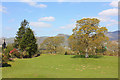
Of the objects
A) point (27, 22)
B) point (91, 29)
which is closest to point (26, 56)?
point (27, 22)

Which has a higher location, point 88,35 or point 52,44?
point 88,35

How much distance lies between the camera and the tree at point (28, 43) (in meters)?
31.8

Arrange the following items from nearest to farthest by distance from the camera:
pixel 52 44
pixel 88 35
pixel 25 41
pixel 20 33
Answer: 1. pixel 88 35
2. pixel 25 41
3. pixel 20 33
4. pixel 52 44

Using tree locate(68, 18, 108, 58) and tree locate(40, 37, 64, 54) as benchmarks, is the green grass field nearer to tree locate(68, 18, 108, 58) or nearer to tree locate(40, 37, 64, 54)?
tree locate(68, 18, 108, 58)

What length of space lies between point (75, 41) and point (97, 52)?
513 inches

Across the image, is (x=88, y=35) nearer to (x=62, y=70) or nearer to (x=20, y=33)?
(x=62, y=70)

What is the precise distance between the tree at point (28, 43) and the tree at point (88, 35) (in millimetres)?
12100

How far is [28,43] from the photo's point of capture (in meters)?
32.1

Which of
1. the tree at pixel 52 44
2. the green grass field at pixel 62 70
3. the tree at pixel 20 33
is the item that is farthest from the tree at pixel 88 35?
the tree at pixel 52 44

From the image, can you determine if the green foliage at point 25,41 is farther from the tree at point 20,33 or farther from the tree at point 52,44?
the tree at point 52,44

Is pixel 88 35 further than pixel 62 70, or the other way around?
pixel 88 35

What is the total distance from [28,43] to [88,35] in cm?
1577

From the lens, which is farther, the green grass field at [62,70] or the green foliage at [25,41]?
the green foliage at [25,41]

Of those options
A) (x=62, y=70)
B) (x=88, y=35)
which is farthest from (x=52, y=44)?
(x=62, y=70)
